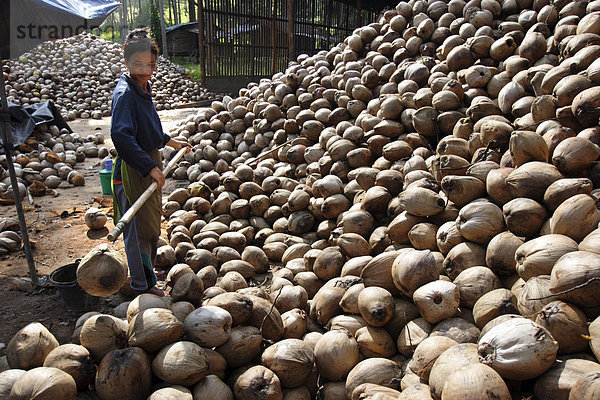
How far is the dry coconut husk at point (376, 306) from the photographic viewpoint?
283 centimetres

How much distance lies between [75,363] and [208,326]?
75 cm

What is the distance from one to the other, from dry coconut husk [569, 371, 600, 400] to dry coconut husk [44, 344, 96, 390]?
2469 millimetres

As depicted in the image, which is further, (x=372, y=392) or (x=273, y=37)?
(x=273, y=37)

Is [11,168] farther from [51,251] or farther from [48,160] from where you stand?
[48,160]

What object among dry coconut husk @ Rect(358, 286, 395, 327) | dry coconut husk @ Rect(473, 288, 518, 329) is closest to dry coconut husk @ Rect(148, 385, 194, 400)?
dry coconut husk @ Rect(358, 286, 395, 327)

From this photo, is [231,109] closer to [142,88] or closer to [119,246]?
[119,246]

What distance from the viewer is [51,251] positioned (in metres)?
5.13

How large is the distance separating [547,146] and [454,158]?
700 mm

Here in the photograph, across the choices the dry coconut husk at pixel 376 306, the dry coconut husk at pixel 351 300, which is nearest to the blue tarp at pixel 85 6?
the dry coconut husk at pixel 351 300

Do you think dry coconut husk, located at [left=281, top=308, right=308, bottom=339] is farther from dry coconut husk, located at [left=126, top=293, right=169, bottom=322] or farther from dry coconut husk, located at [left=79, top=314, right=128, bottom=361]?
dry coconut husk, located at [left=79, top=314, right=128, bottom=361]

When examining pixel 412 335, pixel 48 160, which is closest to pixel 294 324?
pixel 412 335

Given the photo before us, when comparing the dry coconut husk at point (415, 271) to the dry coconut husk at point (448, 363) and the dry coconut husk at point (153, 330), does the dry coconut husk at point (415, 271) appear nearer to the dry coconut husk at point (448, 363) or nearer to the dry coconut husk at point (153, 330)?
the dry coconut husk at point (448, 363)

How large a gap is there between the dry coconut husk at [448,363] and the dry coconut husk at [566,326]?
40 centimetres

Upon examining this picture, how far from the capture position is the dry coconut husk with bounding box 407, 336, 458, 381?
7.81 ft
